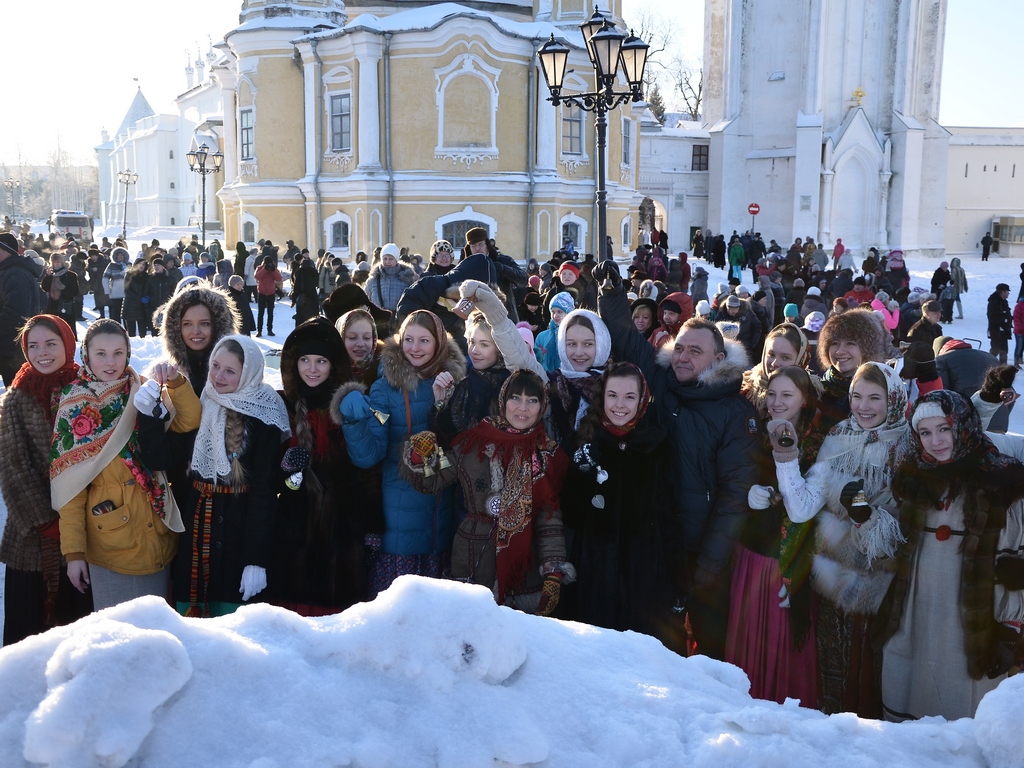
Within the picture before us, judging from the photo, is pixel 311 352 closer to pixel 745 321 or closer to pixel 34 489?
pixel 34 489

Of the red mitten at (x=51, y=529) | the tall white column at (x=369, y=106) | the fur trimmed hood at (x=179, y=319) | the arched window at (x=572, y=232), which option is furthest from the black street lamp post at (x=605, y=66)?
the arched window at (x=572, y=232)

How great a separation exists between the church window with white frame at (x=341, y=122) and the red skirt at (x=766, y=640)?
80.6 ft

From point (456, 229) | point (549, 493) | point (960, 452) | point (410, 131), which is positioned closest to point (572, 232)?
point (456, 229)

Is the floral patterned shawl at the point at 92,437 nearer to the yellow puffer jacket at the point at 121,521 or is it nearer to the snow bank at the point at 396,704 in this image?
the yellow puffer jacket at the point at 121,521

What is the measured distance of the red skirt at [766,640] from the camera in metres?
3.81

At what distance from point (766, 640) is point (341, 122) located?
82.8ft

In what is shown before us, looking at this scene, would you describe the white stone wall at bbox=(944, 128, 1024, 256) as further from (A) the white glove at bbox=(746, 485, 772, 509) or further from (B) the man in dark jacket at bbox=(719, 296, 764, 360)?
(A) the white glove at bbox=(746, 485, 772, 509)

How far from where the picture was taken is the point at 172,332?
14.4ft

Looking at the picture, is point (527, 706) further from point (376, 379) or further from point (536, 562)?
point (376, 379)

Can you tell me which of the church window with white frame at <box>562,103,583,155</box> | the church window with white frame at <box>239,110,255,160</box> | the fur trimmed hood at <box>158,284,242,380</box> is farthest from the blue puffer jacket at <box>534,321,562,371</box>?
the church window with white frame at <box>239,110,255,160</box>

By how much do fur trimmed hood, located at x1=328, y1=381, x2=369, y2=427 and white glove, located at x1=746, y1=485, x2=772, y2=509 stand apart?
6.23ft

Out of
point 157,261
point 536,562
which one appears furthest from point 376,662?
point 157,261

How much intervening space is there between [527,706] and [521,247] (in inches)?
984

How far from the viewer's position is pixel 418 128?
83.9ft
